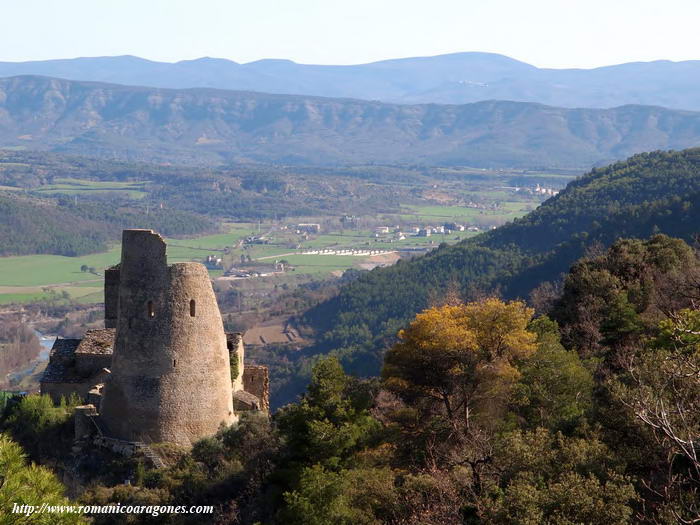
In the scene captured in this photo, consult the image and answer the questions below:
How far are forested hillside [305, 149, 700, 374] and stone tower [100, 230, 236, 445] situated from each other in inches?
1780

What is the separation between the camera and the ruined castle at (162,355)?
24812mm

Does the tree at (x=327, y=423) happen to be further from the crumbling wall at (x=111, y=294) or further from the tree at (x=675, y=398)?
the crumbling wall at (x=111, y=294)

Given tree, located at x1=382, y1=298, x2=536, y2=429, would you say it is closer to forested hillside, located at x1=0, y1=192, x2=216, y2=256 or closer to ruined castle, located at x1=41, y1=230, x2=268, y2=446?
ruined castle, located at x1=41, y1=230, x2=268, y2=446

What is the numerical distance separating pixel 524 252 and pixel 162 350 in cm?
7073

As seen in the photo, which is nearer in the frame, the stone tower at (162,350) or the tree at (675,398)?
the tree at (675,398)

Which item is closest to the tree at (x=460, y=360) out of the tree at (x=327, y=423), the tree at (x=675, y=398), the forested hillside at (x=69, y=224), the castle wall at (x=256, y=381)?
the tree at (x=327, y=423)

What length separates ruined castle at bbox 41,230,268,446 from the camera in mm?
24812

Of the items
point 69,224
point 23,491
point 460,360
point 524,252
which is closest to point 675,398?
point 460,360

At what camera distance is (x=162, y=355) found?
81.3ft

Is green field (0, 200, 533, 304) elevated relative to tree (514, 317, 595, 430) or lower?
lower

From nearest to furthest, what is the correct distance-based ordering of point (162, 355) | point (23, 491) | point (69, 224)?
point (23, 491) < point (162, 355) < point (69, 224)

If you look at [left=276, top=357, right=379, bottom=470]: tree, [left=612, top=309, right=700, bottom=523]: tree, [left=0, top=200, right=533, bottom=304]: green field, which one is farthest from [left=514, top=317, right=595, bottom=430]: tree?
[left=0, top=200, right=533, bottom=304]: green field

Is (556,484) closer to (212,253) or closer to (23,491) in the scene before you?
(23,491)

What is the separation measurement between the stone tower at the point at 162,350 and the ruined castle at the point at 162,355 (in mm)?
24
